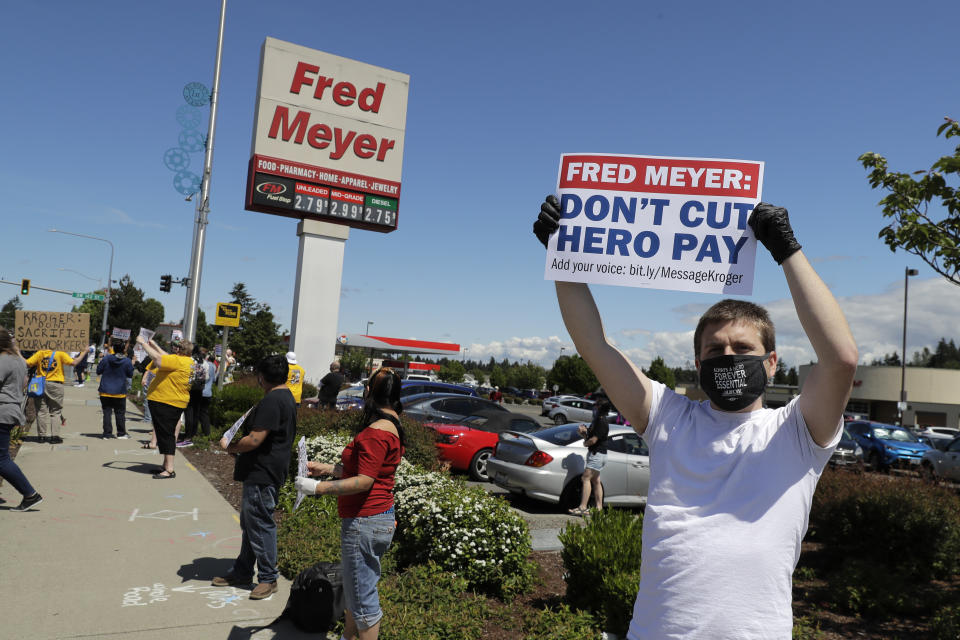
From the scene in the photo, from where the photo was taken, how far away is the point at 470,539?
5371 millimetres

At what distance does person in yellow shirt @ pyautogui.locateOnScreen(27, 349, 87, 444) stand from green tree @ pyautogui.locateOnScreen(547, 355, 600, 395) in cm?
5838

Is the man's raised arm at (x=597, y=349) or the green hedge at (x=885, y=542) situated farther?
the green hedge at (x=885, y=542)

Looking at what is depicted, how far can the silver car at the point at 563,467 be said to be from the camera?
9492 millimetres

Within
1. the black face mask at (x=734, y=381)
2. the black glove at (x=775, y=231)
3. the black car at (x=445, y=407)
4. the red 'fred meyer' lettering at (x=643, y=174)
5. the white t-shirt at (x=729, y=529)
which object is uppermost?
the red 'fred meyer' lettering at (x=643, y=174)

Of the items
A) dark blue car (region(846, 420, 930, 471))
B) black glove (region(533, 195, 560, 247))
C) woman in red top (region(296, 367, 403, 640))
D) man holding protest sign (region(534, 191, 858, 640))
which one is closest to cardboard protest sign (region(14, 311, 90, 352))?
woman in red top (region(296, 367, 403, 640))

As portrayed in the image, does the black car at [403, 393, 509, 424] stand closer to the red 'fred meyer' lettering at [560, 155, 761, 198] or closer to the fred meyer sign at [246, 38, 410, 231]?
the red 'fred meyer' lettering at [560, 155, 761, 198]

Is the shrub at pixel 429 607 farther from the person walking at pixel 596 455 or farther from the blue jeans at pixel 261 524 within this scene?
the person walking at pixel 596 455

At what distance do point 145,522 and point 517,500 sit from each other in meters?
5.57

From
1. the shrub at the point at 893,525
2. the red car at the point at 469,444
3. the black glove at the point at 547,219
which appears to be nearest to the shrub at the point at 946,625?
the shrub at the point at 893,525

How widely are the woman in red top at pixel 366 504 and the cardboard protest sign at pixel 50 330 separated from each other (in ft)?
36.5

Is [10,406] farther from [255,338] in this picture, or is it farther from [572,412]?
[255,338]

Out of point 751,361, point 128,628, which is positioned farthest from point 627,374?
point 128,628

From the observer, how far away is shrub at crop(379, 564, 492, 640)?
13.8 feet

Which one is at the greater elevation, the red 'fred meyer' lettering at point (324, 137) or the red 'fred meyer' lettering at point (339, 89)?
the red 'fred meyer' lettering at point (339, 89)
